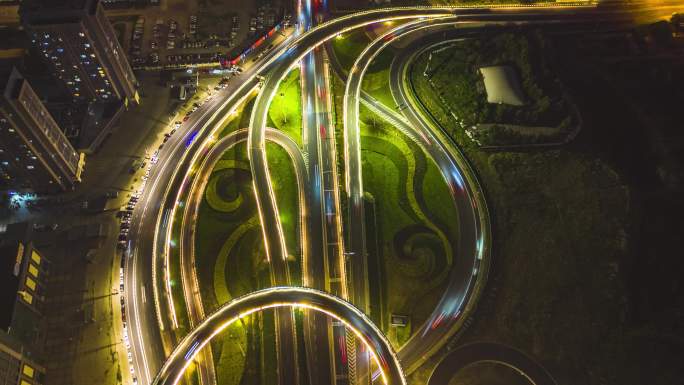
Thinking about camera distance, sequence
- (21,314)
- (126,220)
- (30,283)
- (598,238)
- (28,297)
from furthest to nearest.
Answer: (126,220)
(598,238)
(30,283)
(28,297)
(21,314)

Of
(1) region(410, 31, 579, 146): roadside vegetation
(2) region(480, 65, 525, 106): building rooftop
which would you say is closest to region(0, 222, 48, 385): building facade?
(1) region(410, 31, 579, 146): roadside vegetation

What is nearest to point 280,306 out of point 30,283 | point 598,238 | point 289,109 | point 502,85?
point 30,283

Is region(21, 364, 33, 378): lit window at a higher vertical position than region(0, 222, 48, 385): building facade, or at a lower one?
lower

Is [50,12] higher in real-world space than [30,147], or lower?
higher

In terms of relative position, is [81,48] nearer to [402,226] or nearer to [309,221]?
[309,221]

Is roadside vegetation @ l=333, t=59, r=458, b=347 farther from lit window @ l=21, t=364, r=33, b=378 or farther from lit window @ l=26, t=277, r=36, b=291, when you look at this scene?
lit window @ l=26, t=277, r=36, b=291

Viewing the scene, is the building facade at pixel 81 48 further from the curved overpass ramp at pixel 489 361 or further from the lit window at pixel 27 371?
the curved overpass ramp at pixel 489 361

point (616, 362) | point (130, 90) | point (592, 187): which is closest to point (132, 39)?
point (130, 90)
